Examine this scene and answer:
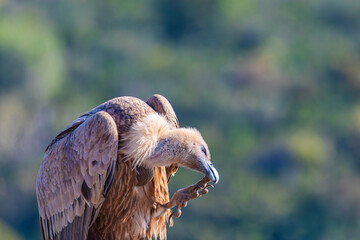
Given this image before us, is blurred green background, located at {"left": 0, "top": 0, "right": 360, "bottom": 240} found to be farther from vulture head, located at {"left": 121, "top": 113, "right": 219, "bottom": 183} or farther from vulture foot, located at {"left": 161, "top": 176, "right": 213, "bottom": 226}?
vulture head, located at {"left": 121, "top": 113, "right": 219, "bottom": 183}

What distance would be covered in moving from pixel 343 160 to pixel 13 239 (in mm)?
14610

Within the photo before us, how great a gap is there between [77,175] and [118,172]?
12.0 inches

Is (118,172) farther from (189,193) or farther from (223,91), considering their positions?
(223,91)

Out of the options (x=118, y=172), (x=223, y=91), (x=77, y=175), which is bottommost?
(x=223, y=91)

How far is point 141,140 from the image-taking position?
4.82 m

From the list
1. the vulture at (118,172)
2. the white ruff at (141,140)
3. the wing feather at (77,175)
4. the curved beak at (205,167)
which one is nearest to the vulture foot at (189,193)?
the vulture at (118,172)

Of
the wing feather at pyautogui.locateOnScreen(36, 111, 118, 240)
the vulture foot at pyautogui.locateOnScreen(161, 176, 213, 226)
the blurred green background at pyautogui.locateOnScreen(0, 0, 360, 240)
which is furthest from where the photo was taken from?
the blurred green background at pyautogui.locateOnScreen(0, 0, 360, 240)

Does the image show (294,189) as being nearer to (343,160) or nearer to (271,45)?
(343,160)

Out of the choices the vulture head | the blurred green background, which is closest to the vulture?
the vulture head

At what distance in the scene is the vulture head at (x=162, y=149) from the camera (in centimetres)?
485

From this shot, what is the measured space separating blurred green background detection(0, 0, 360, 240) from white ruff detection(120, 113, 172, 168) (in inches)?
809

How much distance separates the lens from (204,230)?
2638 cm

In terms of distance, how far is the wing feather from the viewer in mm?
4805

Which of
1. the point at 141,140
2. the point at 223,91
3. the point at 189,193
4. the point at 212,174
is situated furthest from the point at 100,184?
the point at 223,91
